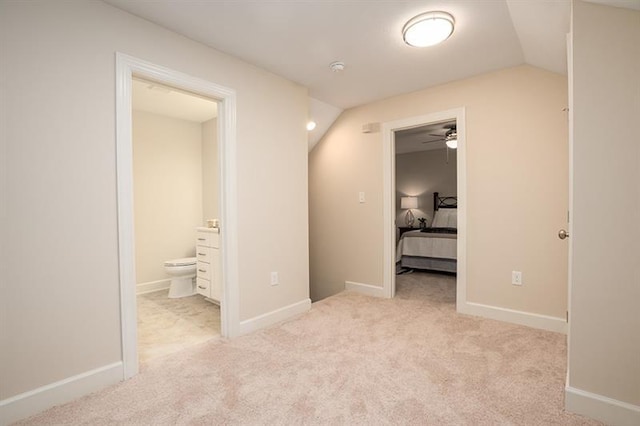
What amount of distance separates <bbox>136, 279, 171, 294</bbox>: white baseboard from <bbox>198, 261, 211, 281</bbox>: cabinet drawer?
0.97m

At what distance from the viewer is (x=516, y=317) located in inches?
109

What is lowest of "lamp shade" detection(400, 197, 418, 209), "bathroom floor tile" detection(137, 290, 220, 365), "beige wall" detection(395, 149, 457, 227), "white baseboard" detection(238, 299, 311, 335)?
"bathroom floor tile" detection(137, 290, 220, 365)

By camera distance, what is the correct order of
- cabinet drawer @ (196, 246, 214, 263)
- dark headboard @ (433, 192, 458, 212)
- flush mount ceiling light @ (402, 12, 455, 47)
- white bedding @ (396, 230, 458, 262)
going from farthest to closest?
dark headboard @ (433, 192, 458, 212)
white bedding @ (396, 230, 458, 262)
cabinet drawer @ (196, 246, 214, 263)
flush mount ceiling light @ (402, 12, 455, 47)

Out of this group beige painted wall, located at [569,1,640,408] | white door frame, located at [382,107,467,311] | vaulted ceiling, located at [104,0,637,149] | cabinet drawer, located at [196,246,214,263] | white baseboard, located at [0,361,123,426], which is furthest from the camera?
cabinet drawer, located at [196,246,214,263]

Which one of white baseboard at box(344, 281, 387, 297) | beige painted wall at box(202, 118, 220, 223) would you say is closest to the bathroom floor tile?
beige painted wall at box(202, 118, 220, 223)

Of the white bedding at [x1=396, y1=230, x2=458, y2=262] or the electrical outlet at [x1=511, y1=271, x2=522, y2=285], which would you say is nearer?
the electrical outlet at [x1=511, y1=271, x2=522, y2=285]

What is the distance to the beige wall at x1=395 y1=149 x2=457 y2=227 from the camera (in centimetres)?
688

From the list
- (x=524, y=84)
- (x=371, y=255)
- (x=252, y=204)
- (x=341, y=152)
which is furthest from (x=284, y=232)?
(x=524, y=84)

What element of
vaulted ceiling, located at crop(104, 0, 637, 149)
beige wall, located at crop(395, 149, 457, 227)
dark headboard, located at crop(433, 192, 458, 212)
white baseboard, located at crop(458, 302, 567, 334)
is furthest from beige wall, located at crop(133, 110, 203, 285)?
dark headboard, located at crop(433, 192, 458, 212)

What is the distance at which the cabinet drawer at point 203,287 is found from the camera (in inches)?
137

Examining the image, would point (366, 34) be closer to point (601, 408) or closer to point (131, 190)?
point (131, 190)

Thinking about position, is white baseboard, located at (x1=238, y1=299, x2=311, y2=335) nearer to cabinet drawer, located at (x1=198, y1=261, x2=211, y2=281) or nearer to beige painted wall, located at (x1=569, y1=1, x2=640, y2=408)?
cabinet drawer, located at (x1=198, y1=261, x2=211, y2=281)

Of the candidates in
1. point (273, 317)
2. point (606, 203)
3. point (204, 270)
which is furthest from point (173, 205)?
point (606, 203)

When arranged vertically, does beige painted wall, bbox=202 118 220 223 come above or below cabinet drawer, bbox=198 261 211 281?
above
